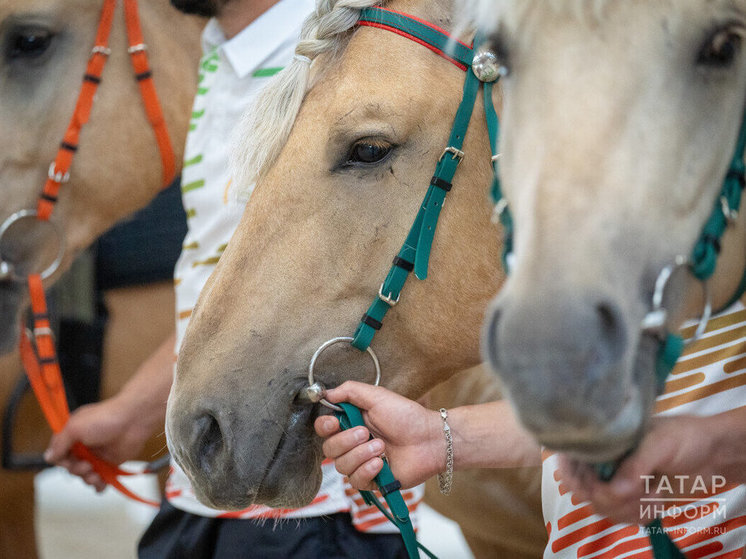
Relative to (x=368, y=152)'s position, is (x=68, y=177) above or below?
below

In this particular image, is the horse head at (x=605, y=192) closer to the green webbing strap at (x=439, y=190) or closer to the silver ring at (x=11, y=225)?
the green webbing strap at (x=439, y=190)

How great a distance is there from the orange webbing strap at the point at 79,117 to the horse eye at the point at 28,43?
106mm

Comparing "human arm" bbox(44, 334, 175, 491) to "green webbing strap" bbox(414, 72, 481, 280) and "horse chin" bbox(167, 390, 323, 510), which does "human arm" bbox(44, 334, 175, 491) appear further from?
"green webbing strap" bbox(414, 72, 481, 280)

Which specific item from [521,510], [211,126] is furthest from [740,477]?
[211,126]

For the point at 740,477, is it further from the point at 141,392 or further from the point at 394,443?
the point at 141,392

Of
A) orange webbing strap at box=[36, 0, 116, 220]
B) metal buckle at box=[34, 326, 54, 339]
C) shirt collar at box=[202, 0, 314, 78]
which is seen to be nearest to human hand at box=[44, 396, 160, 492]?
metal buckle at box=[34, 326, 54, 339]

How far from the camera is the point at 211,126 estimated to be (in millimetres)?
1766

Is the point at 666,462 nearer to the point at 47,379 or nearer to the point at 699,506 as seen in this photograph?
the point at 699,506

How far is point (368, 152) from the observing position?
1283 mm

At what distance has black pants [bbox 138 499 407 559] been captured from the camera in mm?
1657

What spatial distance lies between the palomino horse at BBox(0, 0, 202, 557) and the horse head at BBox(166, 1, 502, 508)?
2.97ft

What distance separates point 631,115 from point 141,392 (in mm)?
1397

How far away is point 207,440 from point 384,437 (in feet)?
0.85

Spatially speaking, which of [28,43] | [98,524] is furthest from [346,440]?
[98,524]
